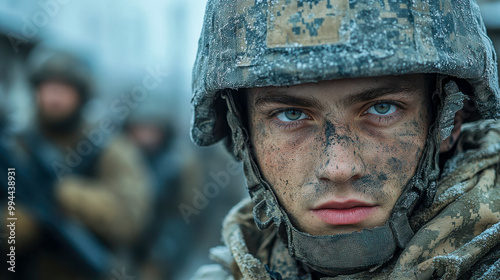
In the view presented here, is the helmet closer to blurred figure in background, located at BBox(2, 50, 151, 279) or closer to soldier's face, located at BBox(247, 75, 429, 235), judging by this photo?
blurred figure in background, located at BBox(2, 50, 151, 279)

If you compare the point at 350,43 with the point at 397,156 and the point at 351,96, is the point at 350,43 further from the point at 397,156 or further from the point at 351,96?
the point at 397,156

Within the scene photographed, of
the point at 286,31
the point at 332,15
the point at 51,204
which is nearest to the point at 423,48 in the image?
the point at 332,15

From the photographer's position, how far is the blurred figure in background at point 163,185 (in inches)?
205

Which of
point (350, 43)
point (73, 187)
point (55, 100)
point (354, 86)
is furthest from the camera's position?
point (55, 100)

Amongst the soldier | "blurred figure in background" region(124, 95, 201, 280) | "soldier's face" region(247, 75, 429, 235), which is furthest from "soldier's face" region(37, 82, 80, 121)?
"soldier's face" region(247, 75, 429, 235)

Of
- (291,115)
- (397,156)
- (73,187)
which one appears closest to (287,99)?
(291,115)

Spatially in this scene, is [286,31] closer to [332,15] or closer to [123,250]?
[332,15]

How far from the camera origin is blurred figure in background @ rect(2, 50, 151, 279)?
424 centimetres

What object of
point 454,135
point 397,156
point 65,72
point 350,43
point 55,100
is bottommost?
point 55,100

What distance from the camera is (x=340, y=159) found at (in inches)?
61.7

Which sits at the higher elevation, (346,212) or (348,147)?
(348,147)

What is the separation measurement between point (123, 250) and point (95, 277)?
433 millimetres

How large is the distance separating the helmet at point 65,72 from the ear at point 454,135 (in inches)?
159

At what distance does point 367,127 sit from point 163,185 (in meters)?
4.06
